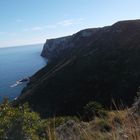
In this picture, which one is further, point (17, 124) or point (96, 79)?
point (96, 79)

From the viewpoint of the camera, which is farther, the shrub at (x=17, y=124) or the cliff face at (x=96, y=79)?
the cliff face at (x=96, y=79)

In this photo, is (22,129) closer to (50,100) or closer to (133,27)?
(50,100)

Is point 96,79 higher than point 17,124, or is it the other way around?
point 17,124

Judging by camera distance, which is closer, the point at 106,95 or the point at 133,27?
the point at 106,95

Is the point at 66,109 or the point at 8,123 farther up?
the point at 8,123

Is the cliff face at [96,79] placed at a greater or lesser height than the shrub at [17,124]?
lesser

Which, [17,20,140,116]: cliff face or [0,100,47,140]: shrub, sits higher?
[0,100,47,140]: shrub

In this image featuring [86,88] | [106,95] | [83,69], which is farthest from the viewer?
[83,69]

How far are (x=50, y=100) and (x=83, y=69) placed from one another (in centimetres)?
1215

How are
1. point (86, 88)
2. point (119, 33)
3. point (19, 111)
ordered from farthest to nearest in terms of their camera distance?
point (119, 33), point (86, 88), point (19, 111)

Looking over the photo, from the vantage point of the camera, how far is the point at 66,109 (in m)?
58.1

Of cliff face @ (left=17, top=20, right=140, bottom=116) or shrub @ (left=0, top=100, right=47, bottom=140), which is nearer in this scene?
shrub @ (left=0, top=100, right=47, bottom=140)

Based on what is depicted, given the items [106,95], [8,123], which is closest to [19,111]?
[8,123]

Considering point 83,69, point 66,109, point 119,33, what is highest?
point 119,33
